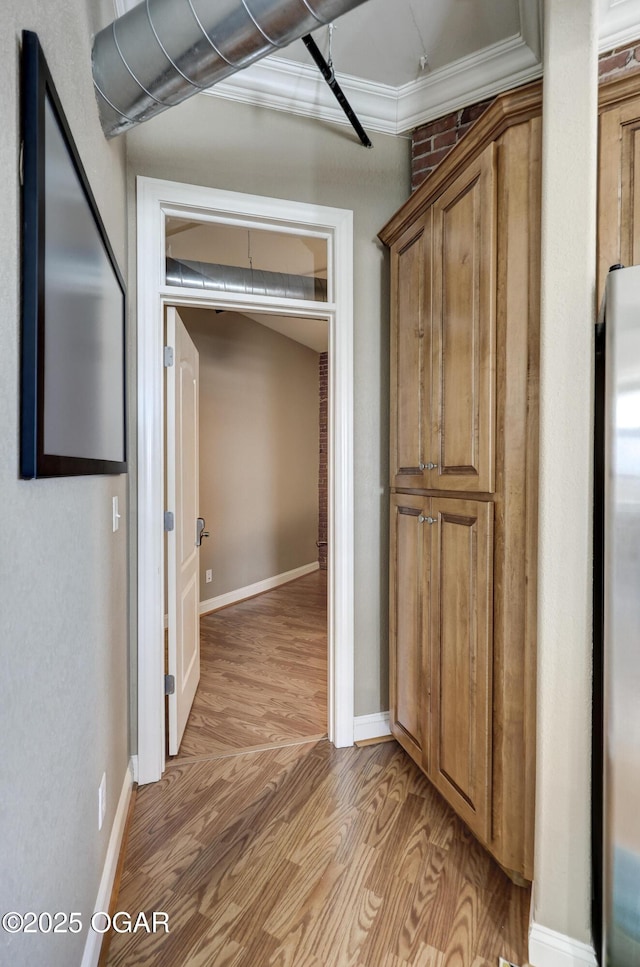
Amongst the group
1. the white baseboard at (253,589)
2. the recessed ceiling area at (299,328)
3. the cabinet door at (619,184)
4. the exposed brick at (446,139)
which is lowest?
the white baseboard at (253,589)

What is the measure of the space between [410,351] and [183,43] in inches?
48.4

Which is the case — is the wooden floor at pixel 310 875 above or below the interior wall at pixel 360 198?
below

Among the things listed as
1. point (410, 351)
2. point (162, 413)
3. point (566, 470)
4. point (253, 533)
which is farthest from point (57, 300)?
point (253, 533)

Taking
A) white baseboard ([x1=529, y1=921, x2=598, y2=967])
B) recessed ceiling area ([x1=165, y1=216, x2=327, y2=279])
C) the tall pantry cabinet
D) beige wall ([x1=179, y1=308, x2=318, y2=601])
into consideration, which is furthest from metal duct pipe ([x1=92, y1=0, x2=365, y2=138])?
beige wall ([x1=179, y1=308, x2=318, y2=601])

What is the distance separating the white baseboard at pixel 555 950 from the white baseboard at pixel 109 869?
1.08 meters

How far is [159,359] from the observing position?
83.4 inches

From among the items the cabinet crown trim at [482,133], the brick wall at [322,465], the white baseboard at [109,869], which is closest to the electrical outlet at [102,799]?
the white baseboard at [109,869]

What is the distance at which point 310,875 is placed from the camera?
165 centimetres

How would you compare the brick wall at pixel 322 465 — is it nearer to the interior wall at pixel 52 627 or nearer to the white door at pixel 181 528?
the white door at pixel 181 528

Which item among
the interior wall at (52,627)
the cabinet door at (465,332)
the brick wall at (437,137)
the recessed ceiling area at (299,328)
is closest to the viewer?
the interior wall at (52,627)

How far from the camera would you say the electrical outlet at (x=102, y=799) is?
1399 millimetres

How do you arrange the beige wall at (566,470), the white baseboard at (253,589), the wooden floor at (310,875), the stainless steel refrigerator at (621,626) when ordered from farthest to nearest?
the white baseboard at (253,589) < the wooden floor at (310,875) < the beige wall at (566,470) < the stainless steel refrigerator at (621,626)

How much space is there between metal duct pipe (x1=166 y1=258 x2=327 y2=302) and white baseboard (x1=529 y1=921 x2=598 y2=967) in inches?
92.8

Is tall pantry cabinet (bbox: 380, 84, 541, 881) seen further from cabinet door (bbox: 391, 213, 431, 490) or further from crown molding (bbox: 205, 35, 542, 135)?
crown molding (bbox: 205, 35, 542, 135)
